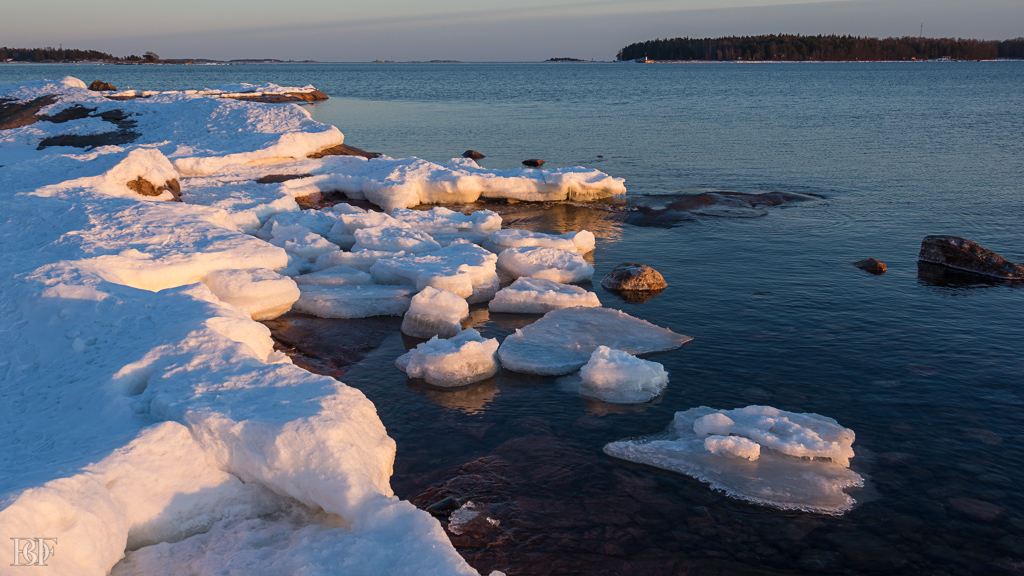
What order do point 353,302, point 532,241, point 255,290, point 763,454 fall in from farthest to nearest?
point 532,241, point 353,302, point 255,290, point 763,454

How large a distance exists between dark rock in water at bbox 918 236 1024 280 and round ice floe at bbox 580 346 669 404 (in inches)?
335

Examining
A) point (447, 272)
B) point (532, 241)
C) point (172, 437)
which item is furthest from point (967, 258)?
point (172, 437)

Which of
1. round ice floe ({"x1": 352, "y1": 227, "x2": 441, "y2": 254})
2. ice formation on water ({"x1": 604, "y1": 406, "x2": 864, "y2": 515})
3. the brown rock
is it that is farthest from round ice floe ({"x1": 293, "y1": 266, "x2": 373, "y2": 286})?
ice formation on water ({"x1": 604, "y1": 406, "x2": 864, "y2": 515})

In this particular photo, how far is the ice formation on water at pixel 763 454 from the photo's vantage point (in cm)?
599

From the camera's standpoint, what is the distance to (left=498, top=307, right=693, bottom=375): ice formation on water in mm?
8562

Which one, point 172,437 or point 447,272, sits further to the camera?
point 447,272

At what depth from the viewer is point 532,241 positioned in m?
13.3

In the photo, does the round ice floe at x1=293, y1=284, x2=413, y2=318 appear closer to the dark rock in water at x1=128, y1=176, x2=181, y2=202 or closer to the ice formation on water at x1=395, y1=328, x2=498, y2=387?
the ice formation on water at x1=395, y1=328, x2=498, y2=387

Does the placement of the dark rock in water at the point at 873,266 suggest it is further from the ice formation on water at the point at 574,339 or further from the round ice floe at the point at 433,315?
the round ice floe at the point at 433,315

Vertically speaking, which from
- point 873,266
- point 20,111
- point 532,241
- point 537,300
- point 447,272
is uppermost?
point 20,111

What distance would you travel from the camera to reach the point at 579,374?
8.34 metres

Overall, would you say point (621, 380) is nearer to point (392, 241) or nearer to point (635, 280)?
point (635, 280)

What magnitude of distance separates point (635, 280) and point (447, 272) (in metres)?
3.40

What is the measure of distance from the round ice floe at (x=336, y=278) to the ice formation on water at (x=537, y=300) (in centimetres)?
227
